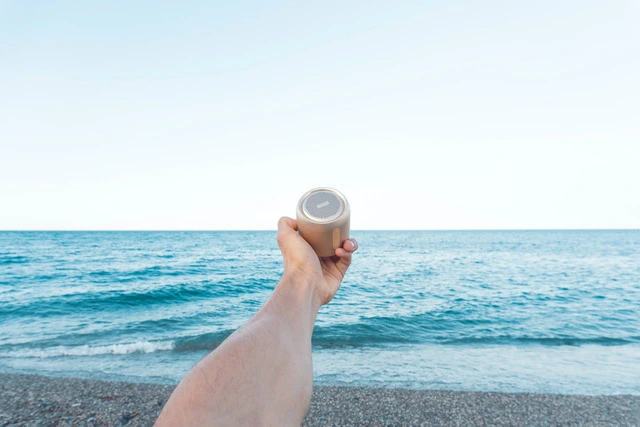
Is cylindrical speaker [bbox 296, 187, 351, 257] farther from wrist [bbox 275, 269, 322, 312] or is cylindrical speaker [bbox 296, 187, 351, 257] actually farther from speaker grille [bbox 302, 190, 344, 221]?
wrist [bbox 275, 269, 322, 312]

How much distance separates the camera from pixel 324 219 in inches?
82.4

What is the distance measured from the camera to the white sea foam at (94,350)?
7.75 metres

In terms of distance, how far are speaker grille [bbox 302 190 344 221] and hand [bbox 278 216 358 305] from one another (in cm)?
14

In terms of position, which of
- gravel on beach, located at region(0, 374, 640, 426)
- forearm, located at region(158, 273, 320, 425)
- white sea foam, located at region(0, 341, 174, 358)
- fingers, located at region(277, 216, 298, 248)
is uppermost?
fingers, located at region(277, 216, 298, 248)

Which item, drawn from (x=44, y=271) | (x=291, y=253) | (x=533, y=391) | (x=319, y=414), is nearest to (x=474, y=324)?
(x=533, y=391)

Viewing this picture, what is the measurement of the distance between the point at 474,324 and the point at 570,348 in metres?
2.46

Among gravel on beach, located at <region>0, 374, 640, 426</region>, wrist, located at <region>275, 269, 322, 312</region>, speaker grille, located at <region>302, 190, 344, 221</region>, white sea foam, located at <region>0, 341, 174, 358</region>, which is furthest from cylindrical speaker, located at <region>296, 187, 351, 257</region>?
white sea foam, located at <region>0, 341, 174, 358</region>

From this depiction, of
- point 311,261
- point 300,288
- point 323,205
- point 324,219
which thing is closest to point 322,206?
point 323,205

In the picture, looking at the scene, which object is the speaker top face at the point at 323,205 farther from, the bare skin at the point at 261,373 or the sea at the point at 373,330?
the sea at the point at 373,330

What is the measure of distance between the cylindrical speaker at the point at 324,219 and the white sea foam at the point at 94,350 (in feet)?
23.9

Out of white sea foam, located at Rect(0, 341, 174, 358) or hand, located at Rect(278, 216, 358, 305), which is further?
white sea foam, located at Rect(0, 341, 174, 358)

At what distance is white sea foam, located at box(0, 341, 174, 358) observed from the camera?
25.4ft

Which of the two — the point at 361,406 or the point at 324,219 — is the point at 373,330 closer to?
the point at 361,406

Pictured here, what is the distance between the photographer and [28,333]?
9.45m
